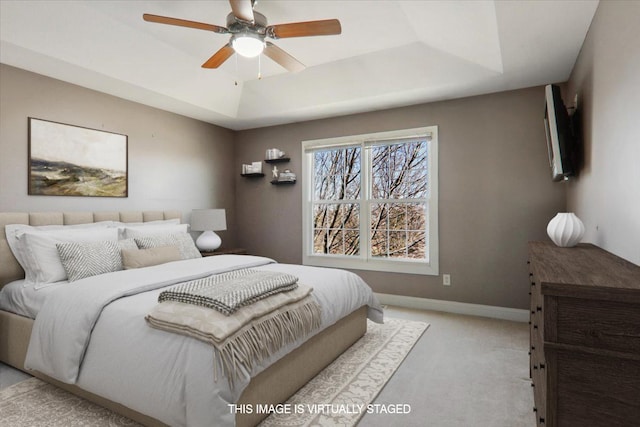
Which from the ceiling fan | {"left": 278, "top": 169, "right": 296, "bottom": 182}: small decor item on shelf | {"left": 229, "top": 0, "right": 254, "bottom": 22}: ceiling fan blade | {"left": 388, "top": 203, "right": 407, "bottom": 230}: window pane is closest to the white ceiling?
the ceiling fan

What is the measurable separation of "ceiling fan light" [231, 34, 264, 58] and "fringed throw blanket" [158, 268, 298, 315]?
62.3 inches

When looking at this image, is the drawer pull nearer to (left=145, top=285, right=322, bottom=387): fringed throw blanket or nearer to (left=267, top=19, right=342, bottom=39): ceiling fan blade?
(left=145, top=285, right=322, bottom=387): fringed throw blanket

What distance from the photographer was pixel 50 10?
8.18 ft

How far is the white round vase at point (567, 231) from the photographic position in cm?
195

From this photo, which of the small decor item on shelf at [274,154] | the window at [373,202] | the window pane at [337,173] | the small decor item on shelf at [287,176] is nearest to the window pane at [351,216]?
the window at [373,202]

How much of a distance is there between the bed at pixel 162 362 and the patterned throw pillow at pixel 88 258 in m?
0.25

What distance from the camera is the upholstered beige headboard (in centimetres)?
267

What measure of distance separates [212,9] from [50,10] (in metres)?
1.15

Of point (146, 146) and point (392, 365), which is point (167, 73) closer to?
point (146, 146)

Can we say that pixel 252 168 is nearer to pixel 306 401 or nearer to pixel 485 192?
pixel 485 192

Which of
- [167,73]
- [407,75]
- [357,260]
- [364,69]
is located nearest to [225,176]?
[167,73]

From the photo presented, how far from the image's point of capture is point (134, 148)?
12.8 feet

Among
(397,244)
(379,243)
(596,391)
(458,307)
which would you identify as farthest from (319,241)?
(596,391)

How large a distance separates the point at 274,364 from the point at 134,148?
313 cm
